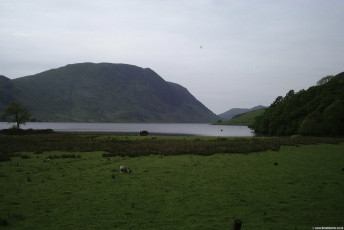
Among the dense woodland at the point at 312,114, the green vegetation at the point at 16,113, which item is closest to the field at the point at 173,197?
the dense woodland at the point at 312,114

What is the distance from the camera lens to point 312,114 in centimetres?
8906

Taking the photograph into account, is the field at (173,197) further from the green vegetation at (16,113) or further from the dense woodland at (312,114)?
the green vegetation at (16,113)

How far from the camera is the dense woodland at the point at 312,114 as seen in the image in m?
81.4

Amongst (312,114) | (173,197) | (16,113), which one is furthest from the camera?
(16,113)

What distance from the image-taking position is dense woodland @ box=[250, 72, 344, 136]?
267 ft

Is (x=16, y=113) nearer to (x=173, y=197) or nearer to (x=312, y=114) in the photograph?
(x=173, y=197)

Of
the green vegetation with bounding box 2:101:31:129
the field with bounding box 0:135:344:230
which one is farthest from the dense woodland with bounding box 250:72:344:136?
the green vegetation with bounding box 2:101:31:129

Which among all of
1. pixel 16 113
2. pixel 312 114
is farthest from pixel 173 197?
pixel 16 113

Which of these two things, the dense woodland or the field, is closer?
the field

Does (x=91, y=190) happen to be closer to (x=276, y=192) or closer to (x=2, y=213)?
(x=2, y=213)

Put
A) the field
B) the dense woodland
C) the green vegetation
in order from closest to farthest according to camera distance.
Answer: the field, the dense woodland, the green vegetation

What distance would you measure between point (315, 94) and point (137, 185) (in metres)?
101

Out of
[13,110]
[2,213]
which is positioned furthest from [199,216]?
[13,110]

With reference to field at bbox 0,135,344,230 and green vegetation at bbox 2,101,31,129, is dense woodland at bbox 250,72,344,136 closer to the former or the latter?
field at bbox 0,135,344,230
